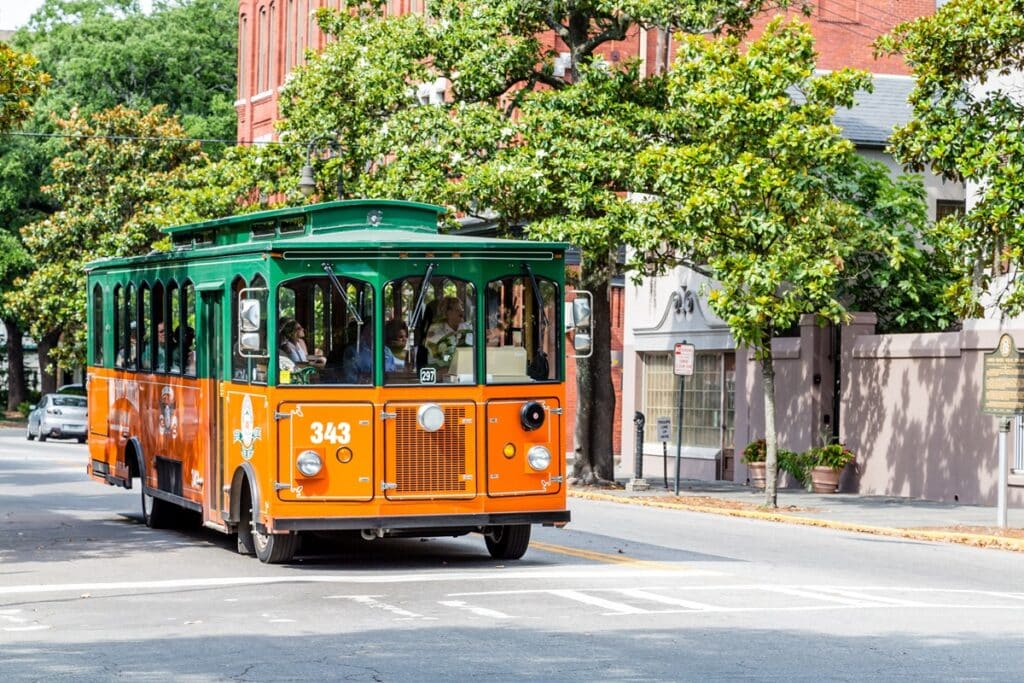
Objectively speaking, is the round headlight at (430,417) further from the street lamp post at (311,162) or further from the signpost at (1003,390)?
the street lamp post at (311,162)

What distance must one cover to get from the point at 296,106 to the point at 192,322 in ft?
52.6

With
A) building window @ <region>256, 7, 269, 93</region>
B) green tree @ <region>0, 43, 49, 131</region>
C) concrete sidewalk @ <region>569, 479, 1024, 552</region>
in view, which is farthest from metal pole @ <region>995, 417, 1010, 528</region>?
building window @ <region>256, 7, 269, 93</region>

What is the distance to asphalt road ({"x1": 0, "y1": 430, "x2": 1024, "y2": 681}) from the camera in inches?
428

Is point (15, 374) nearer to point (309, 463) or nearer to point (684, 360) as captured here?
point (684, 360)

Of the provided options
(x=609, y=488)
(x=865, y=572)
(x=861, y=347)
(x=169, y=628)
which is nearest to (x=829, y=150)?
(x=861, y=347)

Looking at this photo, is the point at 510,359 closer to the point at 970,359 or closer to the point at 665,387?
the point at 970,359

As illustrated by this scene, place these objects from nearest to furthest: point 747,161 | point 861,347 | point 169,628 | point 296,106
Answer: point 169,628
point 747,161
point 861,347
point 296,106

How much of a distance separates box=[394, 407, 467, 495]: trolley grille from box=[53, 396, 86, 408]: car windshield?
3712 cm

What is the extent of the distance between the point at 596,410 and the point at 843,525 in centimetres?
880

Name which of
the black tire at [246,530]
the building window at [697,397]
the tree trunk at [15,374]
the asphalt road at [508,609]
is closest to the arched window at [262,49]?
the tree trunk at [15,374]

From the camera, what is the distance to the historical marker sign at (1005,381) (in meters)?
23.0

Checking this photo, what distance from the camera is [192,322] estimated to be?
62.1 feet

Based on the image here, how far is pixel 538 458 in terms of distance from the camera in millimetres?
16438

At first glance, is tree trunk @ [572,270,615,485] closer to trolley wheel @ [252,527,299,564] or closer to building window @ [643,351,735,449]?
building window @ [643,351,735,449]
